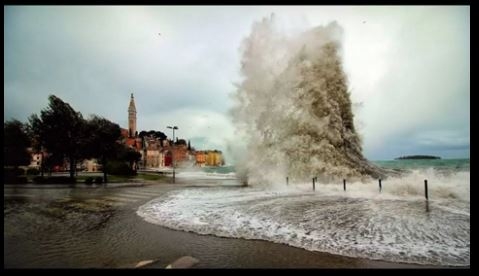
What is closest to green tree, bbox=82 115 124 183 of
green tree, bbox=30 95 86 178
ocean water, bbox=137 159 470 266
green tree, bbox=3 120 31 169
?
green tree, bbox=30 95 86 178

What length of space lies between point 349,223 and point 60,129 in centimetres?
2656

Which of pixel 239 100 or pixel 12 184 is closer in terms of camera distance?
pixel 12 184

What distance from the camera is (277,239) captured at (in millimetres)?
7176

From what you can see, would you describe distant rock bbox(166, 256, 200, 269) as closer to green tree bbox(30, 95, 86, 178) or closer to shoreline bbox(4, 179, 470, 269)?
shoreline bbox(4, 179, 470, 269)

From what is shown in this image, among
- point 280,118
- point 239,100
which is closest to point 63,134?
point 239,100

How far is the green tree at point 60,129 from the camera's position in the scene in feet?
82.4

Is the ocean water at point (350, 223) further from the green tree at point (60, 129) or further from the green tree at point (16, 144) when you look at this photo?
the green tree at point (60, 129)

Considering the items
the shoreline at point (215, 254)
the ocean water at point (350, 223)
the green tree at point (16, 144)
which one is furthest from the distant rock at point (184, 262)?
the green tree at point (16, 144)

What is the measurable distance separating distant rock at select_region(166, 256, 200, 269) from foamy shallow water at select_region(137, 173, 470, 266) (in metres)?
1.88

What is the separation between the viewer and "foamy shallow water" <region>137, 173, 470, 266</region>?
20.9 ft

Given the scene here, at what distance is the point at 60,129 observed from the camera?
86.5ft
